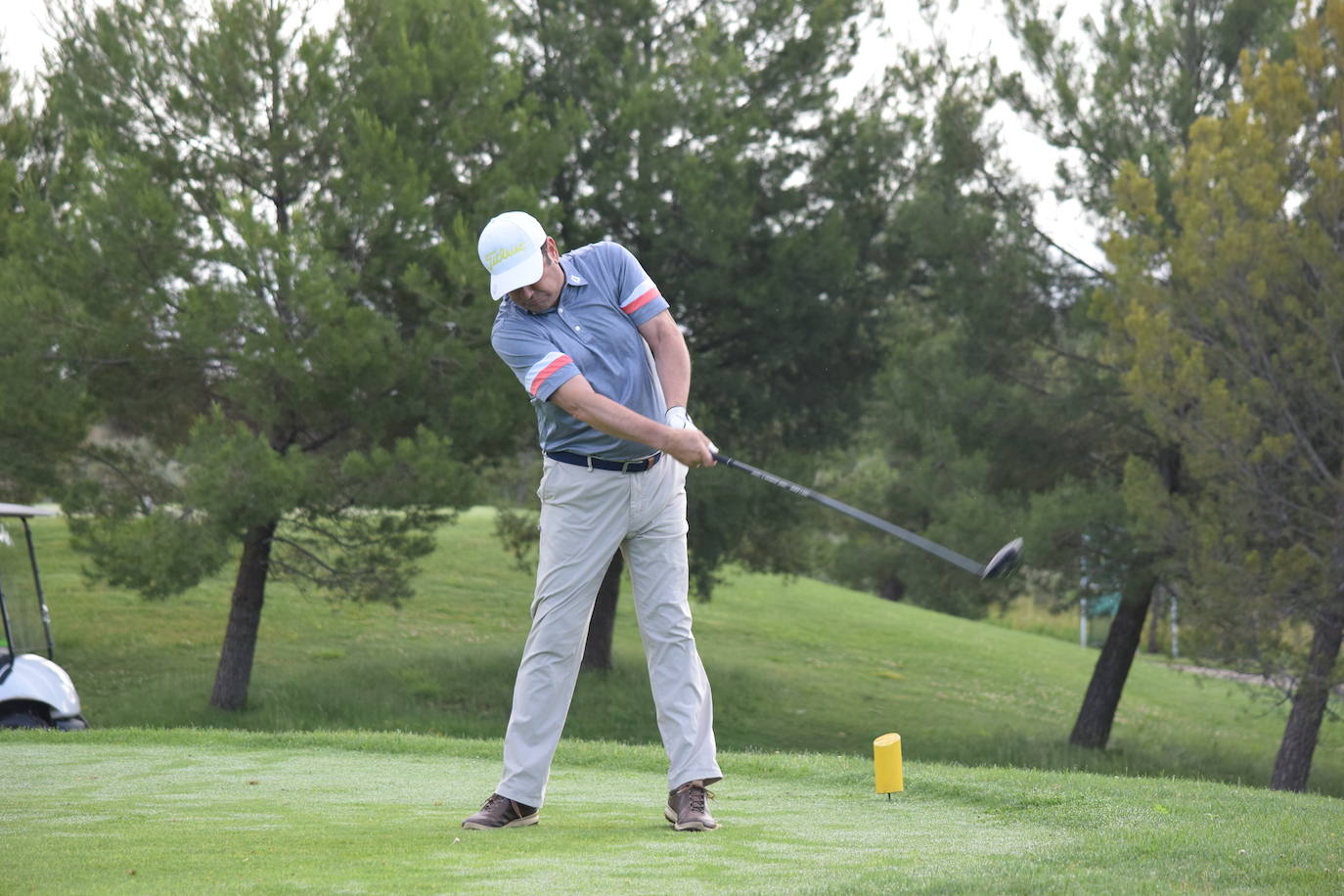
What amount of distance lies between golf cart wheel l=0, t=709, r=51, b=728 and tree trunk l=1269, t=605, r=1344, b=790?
9.45 m

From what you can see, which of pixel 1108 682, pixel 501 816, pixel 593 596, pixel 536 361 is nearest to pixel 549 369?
pixel 536 361

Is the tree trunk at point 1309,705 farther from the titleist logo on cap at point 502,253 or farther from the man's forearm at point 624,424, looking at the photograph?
the titleist logo on cap at point 502,253

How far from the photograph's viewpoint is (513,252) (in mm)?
4543

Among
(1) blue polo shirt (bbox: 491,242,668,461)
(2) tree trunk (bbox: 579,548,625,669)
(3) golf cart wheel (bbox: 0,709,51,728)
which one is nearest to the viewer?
(1) blue polo shirt (bbox: 491,242,668,461)

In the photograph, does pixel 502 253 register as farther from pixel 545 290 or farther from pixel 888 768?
pixel 888 768

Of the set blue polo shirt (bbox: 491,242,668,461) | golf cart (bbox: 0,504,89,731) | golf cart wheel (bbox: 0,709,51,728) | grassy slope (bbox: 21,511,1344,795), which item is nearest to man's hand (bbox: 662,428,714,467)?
blue polo shirt (bbox: 491,242,668,461)

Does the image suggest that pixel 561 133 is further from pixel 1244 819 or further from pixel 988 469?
pixel 1244 819

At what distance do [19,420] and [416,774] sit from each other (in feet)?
30.7

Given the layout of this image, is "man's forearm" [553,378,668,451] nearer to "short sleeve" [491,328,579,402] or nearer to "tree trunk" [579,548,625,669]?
"short sleeve" [491,328,579,402]

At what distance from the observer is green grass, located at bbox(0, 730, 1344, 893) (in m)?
3.55

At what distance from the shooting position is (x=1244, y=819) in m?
5.02

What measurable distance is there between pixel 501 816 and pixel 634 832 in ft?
1.45

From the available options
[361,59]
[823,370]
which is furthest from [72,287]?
[823,370]

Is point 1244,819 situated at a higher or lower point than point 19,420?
lower
